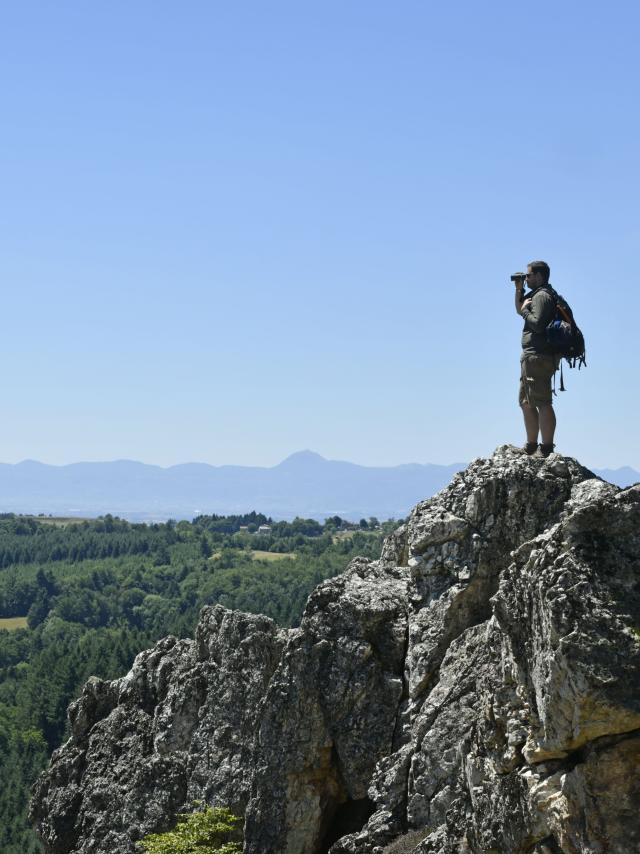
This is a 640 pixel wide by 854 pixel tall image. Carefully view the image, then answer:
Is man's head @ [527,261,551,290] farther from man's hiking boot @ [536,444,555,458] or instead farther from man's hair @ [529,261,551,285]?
man's hiking boot @ [536,444,555,458]

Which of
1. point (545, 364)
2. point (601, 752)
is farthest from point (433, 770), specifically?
point (545, 364)

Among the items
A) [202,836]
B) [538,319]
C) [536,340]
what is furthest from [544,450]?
[202,836]

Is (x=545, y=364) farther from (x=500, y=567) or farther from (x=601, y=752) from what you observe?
(x=601, y=752)

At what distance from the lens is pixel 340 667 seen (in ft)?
93.0

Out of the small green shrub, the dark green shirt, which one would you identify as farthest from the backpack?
the small green shrub

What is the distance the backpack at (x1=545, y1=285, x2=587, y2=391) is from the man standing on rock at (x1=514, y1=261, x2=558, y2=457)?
6.2 inches

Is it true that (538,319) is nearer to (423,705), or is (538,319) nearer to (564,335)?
(564,335)

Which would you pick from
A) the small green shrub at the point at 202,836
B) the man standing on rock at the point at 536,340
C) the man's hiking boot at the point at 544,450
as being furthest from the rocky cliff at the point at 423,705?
the man standing on rock at the point at 536,340

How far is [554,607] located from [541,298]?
9.95m

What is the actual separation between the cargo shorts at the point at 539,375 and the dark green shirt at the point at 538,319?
0.17 meters

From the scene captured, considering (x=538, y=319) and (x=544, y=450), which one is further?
(x=544, y=450)

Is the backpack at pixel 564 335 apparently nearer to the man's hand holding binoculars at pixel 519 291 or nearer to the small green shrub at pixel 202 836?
the man's hand holding binoculars at pixel 519 291

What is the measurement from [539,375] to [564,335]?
1057 millimetres

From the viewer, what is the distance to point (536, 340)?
27422mm
